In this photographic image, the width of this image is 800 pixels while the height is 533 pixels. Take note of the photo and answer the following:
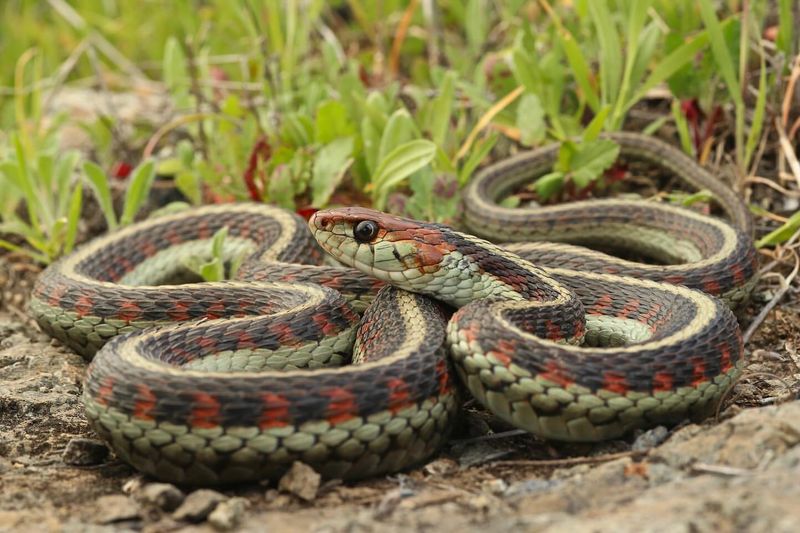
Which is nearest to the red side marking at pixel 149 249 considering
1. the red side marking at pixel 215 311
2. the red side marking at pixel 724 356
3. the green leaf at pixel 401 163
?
the red side marking at pixel 215 311

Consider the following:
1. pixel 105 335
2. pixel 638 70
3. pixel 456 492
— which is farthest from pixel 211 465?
pixel 638 70

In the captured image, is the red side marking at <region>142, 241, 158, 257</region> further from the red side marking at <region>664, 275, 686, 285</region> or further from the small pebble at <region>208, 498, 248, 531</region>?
the red side marking at <region>664, 275, 686, 285</region>

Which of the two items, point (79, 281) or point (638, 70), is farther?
point (638, 70)

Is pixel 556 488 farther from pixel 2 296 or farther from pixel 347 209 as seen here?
pixel 2 296

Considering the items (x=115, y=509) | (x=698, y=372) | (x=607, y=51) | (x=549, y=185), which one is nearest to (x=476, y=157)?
(x=549, y=185)

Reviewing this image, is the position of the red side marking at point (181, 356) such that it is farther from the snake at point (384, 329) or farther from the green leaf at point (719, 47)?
the green leaf at point (719, 47)

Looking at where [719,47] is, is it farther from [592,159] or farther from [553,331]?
[553,331]
